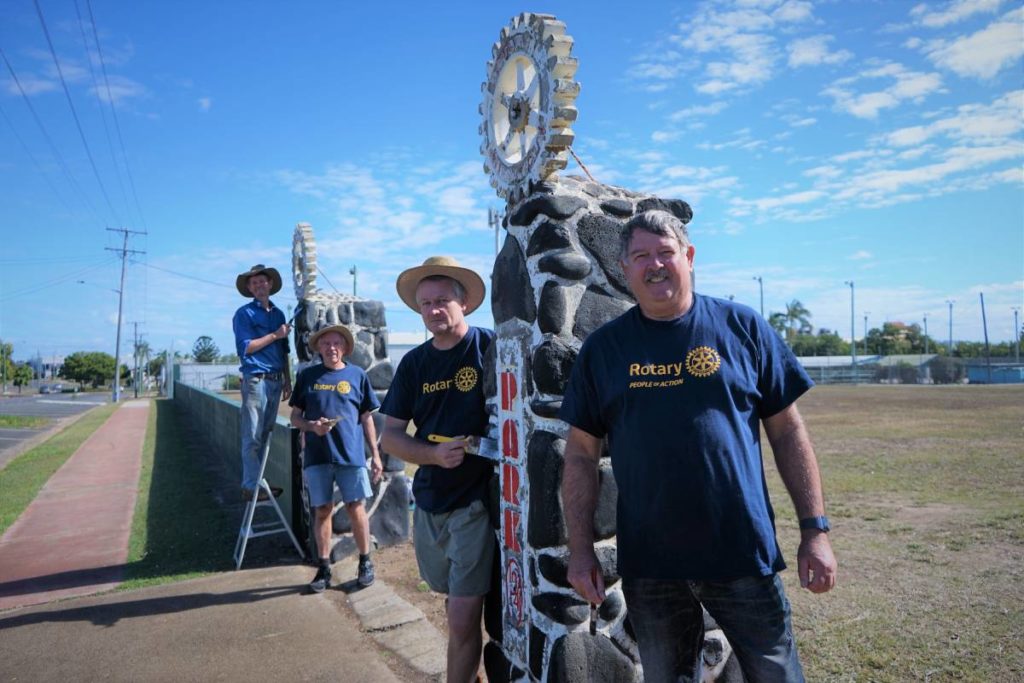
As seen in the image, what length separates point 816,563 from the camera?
195 centimetres

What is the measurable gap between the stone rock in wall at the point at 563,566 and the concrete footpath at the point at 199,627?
4.45ft

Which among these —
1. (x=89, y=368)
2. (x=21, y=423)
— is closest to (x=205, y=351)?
(x=89, y=368)

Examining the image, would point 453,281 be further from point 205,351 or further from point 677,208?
point 205,351

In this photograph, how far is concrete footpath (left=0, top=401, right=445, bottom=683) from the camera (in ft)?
12.4

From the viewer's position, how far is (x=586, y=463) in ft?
7.27

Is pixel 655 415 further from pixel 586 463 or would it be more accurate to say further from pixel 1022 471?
pixel 1022 471

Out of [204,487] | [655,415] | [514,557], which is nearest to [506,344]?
[514,557]

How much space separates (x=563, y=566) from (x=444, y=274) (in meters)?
1.47

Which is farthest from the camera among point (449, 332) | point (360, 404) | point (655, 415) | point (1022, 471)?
point (1022, 471)

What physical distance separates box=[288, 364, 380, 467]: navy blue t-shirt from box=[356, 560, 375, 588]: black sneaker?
2.29 ft

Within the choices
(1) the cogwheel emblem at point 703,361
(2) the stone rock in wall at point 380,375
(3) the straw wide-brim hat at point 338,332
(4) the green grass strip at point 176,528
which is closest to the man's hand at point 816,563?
(1) the cogwheel emblem at point 703,361

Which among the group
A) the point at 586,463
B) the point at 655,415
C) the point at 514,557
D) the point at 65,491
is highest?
the point at 655,415

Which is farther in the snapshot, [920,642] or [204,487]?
[204,487]

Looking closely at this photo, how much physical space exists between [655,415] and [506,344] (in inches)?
43.5
